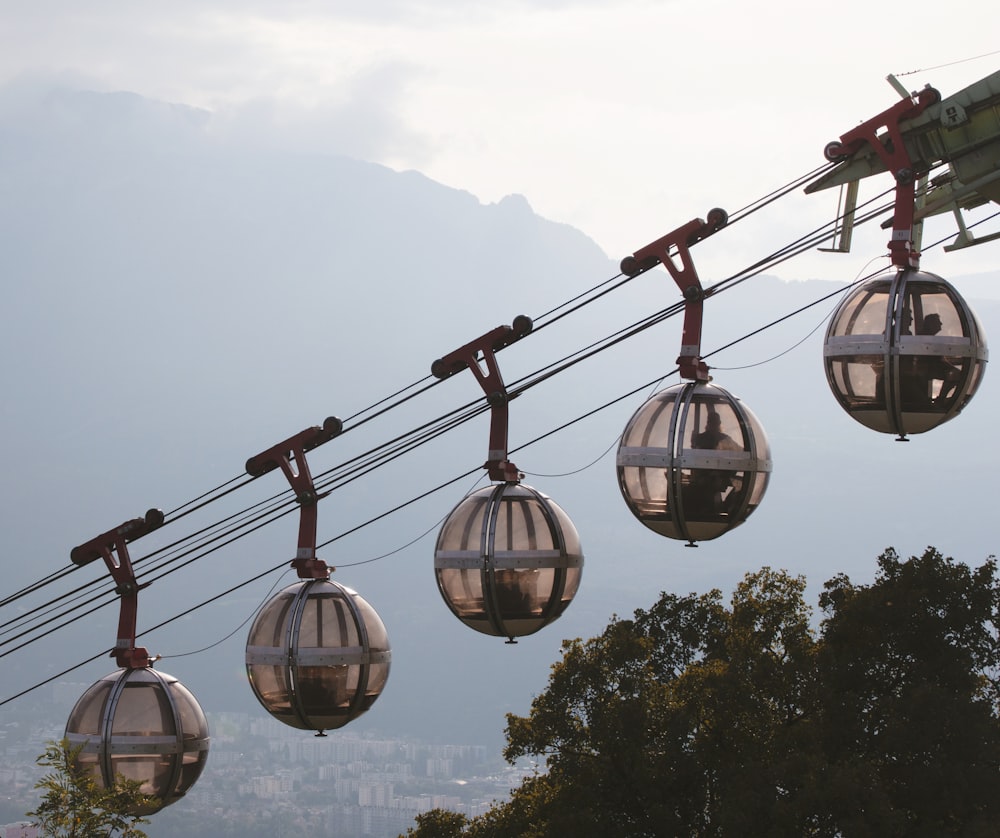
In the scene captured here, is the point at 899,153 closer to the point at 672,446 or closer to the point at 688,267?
the point at 688,267

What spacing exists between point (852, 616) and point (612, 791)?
5098 millimetres

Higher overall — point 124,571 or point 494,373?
point 494,373

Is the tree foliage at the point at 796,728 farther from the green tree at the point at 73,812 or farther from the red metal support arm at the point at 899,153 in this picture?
the red metal support arm at the point at 899,153

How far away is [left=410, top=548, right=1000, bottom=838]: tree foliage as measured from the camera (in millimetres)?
26781

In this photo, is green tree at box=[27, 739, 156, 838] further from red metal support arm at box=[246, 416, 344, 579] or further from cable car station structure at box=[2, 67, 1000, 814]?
red metal support arm at box=[246, 416, 344, 579]

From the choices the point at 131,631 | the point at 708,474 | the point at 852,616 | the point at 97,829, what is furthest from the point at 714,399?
the point at 852,616

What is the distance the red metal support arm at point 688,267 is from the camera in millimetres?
9633

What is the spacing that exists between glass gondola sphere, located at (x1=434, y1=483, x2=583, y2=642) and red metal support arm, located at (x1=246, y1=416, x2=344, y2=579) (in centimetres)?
96

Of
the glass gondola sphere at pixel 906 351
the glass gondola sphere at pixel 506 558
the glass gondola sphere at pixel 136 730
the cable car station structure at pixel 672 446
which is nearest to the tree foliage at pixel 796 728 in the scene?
the glass gondola sphere at pixel 136 730

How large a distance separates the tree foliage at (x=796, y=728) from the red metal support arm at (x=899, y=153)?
696 inches

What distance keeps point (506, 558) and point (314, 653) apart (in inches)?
58.3

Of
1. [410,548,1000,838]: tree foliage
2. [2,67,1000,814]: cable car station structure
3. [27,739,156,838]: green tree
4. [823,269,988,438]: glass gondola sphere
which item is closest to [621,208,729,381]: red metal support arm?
[2,67,1000,814]: cable car station structure

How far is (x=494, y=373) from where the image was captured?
996 cm

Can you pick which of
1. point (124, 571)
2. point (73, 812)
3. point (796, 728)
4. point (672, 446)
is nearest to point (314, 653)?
point (124, 571)
